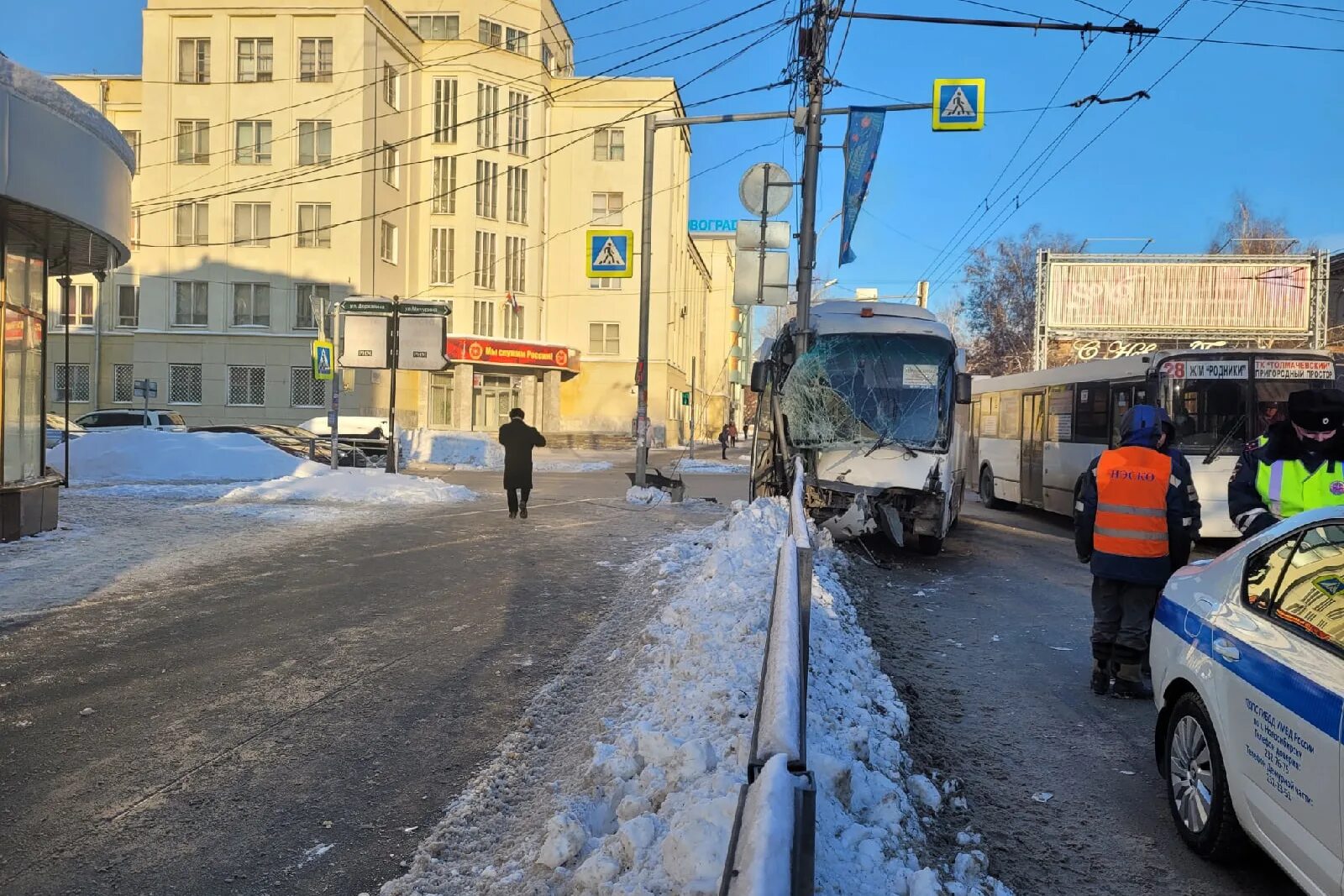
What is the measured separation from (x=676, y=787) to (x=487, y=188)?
158 feet

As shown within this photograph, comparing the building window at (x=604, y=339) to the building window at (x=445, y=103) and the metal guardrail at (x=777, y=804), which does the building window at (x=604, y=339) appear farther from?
the metal guardrail at (x=777, y=804)

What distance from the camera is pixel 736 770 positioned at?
3.88 m

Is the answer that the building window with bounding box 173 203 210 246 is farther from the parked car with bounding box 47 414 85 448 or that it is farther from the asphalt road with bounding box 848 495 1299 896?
the asphalt road with bounding box 848 495 1299 896

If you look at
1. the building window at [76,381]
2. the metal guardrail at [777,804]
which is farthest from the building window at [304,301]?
the metal guardrail at [777,804]

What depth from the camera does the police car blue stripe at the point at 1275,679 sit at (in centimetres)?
298

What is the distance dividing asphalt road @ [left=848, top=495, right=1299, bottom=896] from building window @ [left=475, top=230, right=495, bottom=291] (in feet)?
135

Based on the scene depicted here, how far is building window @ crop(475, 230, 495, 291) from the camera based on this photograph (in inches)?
1922

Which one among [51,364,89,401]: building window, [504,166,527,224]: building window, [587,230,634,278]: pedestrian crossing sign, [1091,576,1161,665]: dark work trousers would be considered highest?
[504,166,527,224]: building window

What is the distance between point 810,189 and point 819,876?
514 inches

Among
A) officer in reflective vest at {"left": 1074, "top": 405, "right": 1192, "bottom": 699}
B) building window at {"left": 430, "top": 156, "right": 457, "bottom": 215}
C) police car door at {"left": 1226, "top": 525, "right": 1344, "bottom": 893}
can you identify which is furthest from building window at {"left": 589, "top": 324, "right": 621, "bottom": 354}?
police car door at {"left": 1226, "top": 525, "right": 1344, "bottom": 893}

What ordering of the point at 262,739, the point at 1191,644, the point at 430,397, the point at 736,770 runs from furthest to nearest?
the point at 430,397 → the point at 262,739 → the point at 1191,644 → the point at 736,770

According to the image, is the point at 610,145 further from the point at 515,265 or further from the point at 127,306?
the point at 127,306

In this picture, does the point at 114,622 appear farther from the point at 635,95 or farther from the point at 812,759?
the point at 635,95

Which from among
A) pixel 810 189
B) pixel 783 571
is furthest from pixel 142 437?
pixel 783 571
